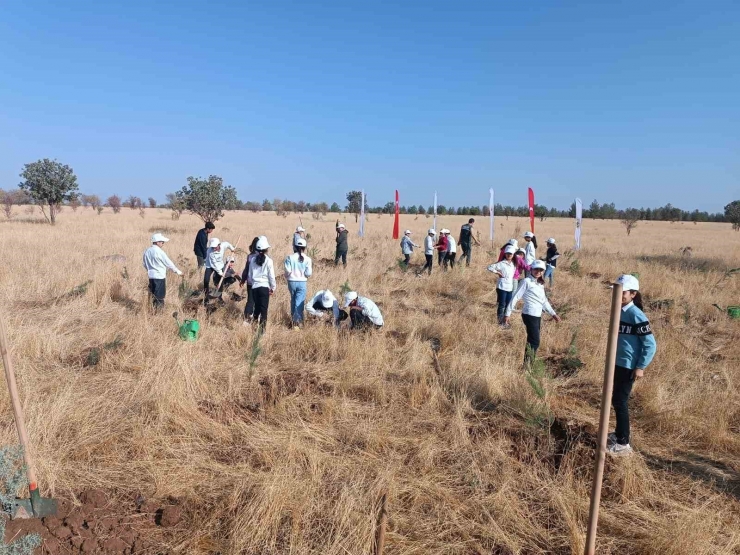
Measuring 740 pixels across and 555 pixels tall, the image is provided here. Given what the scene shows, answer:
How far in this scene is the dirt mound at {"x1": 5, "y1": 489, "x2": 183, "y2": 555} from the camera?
2.80 meters

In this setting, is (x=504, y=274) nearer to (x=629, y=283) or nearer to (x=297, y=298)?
(x=297, y=298)

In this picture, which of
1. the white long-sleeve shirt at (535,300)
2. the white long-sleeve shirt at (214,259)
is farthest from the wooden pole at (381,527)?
the white long-sleeve shirt at (214,259)

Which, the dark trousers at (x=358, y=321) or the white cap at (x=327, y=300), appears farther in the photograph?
the white cap at (x=327, y=300)

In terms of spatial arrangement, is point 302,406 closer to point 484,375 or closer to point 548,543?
point 484,375

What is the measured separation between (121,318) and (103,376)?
2.15 metres

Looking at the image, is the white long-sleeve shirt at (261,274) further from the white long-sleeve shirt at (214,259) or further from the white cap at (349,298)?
the white long-sleeve shirt at (214,259)

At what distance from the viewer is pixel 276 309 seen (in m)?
8.00

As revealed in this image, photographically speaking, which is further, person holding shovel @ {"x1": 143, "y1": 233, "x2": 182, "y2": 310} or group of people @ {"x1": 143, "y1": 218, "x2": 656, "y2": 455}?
person holding shovel @ {"x1": 143, "y1": 233, "x2": 182, "y2": 310}

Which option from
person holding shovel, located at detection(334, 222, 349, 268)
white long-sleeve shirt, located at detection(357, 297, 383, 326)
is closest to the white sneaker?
white long-sleeve shirt, located at detection(357, 297, 383, 326)

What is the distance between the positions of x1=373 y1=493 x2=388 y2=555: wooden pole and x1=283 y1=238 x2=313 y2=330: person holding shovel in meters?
4.10

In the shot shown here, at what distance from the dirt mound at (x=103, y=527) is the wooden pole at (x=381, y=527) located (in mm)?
1348

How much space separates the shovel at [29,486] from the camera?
2.84 meters

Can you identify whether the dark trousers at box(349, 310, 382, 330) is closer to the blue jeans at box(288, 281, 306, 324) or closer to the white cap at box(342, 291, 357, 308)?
the white cap at box(342, 291, 357, 308)

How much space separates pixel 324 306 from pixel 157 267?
2838mm
